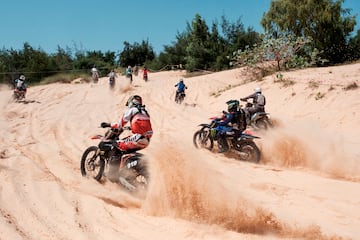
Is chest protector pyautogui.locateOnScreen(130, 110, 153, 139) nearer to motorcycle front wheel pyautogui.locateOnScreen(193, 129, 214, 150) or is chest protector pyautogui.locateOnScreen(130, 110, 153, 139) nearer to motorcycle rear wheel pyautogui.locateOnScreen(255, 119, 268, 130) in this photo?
motorcycle front wheel pyautogui.locateOnScreen(193, 129, 214, 150)

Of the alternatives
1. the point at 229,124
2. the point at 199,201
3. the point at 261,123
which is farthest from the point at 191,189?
the point at 261,123

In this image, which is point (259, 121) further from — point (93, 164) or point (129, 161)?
point (129, 161)

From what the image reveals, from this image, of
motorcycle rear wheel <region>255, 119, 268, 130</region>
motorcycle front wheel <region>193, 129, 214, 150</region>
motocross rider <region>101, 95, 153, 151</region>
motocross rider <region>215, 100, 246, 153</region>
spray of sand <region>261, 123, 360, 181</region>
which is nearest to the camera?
motocross rider <region>101, 95, 153, 151</region>

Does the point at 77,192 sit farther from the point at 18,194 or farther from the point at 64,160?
the point at 64,160

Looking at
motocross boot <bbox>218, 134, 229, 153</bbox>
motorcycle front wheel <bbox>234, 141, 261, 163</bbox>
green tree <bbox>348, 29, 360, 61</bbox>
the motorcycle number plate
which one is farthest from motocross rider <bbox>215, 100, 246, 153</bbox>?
green tree <bbox>348, 29, 360, 61</bbox>

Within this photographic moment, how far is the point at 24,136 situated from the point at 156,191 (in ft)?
23.3

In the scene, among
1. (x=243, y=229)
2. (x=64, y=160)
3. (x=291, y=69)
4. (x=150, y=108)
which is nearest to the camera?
(x=243, y=229)

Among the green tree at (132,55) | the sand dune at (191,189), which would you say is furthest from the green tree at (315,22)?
the green tree at (132,55)

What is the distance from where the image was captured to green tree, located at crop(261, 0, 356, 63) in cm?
3067

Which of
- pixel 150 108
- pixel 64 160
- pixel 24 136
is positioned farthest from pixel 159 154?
pixel 150 108

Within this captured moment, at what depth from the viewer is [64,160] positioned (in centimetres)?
840

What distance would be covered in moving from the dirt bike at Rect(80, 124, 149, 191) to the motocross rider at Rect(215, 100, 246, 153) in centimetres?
305

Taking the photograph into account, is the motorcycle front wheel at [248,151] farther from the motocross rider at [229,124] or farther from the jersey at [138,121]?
the jersey at [138,121]

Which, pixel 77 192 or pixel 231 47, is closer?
pixel 77 192
